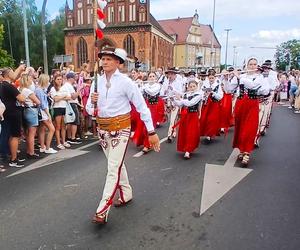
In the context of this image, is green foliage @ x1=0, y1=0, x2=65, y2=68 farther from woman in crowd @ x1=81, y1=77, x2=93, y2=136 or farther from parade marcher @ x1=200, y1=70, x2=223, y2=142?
parade marcher @ x1=200, y1=70, x2=223, y2=142

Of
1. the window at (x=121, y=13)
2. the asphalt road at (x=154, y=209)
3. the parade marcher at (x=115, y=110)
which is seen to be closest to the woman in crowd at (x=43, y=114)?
the asphalt road at (x=154, y=209)

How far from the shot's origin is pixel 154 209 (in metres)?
4.45

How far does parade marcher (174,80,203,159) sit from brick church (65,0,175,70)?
4394 centimetres

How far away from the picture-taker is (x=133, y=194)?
16.4 feet

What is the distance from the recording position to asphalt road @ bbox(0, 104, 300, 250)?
3.63 metres

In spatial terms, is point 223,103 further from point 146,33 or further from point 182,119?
point 146,33

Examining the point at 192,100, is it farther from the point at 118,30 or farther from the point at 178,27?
the point at 178,27

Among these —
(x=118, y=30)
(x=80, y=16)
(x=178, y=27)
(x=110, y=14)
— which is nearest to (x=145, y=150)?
(x=118, y=30)

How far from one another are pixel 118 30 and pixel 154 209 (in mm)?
52434

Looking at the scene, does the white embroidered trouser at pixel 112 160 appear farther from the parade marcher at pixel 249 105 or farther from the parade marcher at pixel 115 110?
the parade marcher at pixel 249 105

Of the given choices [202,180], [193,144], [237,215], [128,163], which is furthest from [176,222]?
[193,144]

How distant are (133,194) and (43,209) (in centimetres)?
124

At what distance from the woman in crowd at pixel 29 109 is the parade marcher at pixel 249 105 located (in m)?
4.01

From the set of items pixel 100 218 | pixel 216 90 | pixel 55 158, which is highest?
pixel 216 90
